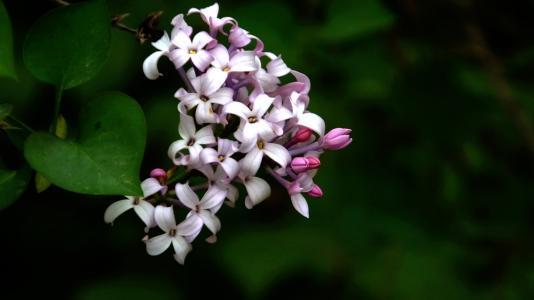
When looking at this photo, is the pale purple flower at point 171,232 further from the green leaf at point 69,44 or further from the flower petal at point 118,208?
the green leaf at point 69,44

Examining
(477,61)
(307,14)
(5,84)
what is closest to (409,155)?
(477,61)

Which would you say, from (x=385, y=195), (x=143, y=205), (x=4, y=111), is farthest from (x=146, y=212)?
(x=385, y=195)

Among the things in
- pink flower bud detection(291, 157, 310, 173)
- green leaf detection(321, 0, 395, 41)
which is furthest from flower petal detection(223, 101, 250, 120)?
green leaf detection(321, 0, 395, 41)

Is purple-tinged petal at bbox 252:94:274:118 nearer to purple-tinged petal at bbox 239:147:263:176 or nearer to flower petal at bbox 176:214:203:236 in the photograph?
purple-tinged petal at bbox 239:147:263:176

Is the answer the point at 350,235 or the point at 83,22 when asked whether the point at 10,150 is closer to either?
the point at 83,22

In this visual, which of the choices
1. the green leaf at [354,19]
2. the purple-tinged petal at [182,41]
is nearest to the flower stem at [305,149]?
the purple-tinged petal at [182,41]
